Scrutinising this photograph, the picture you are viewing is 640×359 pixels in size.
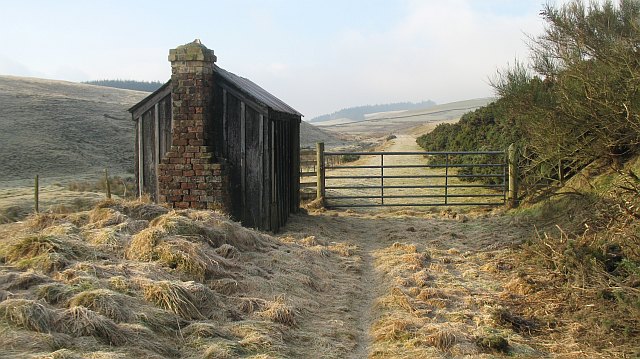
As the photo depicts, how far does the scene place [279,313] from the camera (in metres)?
5.44

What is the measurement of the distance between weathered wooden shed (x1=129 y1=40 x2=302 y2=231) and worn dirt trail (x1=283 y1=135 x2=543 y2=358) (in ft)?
3.43

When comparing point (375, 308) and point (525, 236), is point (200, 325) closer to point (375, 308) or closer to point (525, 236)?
point (375, 308)

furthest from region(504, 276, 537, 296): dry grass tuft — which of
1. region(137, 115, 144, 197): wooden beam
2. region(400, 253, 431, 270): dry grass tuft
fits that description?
region(137, 115, 144, 197): wooden beam

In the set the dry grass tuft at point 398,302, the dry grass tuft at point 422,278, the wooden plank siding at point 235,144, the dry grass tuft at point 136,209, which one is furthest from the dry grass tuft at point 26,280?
the wooden plank siding at point 235,144

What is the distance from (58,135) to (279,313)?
29487mm

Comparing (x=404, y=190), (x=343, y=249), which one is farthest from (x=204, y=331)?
(x=404, y=190)

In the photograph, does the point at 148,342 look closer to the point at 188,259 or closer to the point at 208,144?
the point at 188,259

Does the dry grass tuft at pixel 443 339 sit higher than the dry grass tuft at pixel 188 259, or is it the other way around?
the dry grass tuft at pixel 188 259

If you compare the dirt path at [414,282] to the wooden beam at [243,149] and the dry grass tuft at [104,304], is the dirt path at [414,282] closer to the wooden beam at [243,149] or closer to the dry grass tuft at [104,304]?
the wooden beam at [243,149]

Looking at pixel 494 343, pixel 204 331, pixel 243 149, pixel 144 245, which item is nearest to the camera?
pixel 204 331

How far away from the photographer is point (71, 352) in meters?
3.79

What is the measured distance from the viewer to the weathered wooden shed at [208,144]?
31.4 feet

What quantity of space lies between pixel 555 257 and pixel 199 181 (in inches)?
226

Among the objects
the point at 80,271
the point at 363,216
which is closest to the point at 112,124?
the point at 363,216
